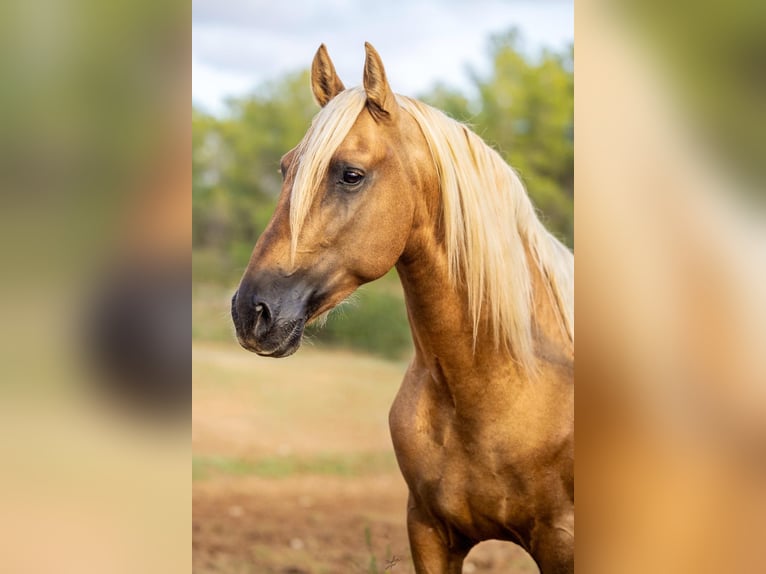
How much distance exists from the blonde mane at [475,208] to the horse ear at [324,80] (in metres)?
0.15

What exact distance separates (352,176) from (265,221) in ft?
9.71

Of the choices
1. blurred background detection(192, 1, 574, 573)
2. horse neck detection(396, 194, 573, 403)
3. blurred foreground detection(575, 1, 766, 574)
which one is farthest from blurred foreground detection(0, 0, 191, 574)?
blurred background detection(192, 1, 574, 573)

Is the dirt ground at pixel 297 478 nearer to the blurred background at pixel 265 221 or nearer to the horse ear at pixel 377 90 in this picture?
the blurred background at pixel 265 221

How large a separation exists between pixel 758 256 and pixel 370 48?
3.11 feet

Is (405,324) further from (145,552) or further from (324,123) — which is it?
(145,552)

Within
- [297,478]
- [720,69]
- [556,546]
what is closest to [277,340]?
[556,546]

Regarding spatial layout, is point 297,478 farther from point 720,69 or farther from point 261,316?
point 720,69

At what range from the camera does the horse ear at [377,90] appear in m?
1.65

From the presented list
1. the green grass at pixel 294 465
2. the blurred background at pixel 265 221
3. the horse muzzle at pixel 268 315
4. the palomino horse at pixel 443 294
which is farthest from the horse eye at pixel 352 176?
the green grass at pixel 294 465

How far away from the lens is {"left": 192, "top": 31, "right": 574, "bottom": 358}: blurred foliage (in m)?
4.30

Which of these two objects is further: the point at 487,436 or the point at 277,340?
the point at 487,436

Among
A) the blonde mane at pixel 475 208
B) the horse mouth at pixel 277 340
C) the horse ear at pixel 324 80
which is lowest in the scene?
the horse mouth at pixel 277 340

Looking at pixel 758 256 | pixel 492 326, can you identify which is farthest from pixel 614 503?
pixel 492 326

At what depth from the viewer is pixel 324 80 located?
1.86m
